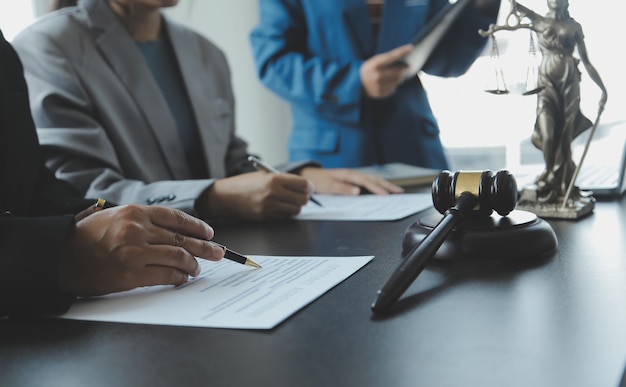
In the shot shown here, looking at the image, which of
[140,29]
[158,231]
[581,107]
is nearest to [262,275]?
[158,231]

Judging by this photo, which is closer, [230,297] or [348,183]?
[230,297]

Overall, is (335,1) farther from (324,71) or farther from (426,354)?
(426,354)

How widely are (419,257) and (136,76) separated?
1101 mm

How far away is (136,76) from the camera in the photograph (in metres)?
1.63

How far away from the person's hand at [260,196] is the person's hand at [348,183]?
0.88ft

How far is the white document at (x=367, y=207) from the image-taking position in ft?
4.04

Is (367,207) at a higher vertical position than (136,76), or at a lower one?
lower

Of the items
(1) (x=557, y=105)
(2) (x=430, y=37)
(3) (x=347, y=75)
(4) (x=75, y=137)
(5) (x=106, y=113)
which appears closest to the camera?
(1) (x=557, y=105)

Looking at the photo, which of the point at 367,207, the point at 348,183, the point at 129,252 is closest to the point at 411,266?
the point at 129,252

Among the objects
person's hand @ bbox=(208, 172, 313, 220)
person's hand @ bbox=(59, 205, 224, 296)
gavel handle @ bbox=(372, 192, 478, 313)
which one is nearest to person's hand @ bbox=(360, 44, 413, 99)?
person's hand @ bbox=(208, 172, 313, 220)

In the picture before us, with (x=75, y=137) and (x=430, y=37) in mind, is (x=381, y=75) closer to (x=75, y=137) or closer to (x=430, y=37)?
(x=430, y=37)

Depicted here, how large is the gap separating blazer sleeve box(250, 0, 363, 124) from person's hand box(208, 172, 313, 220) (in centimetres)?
89

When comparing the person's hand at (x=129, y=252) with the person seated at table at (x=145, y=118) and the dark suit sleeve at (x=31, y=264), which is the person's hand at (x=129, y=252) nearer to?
the dark suit sleeve at (x=31, y=264)

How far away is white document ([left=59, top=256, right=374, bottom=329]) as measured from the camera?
64 centimetres
